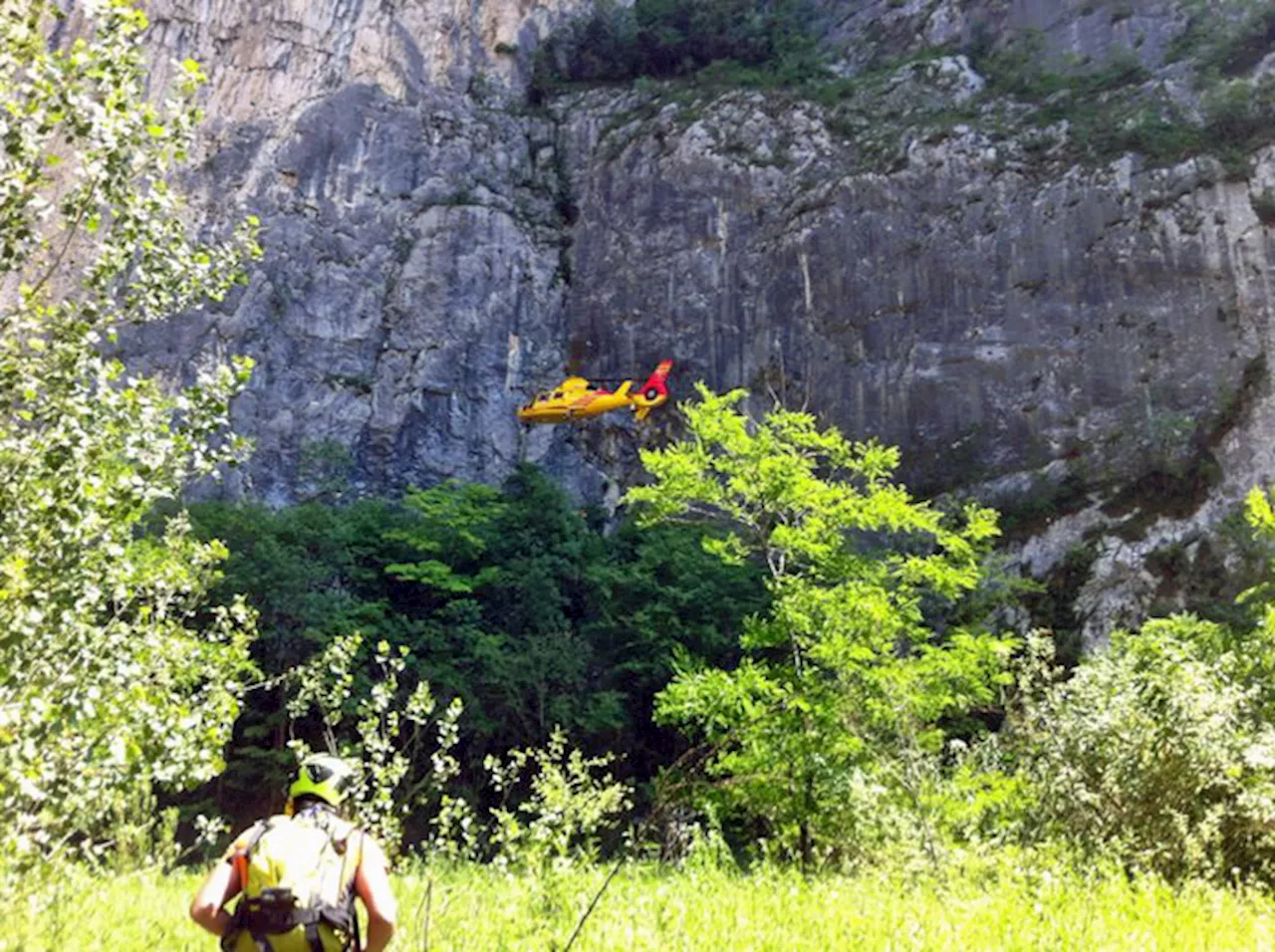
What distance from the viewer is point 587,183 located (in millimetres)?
33781

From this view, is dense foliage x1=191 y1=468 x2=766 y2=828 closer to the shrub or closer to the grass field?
the shrub

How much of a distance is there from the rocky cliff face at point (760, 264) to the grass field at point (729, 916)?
17658 mm

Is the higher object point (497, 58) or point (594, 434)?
point (497, 58)

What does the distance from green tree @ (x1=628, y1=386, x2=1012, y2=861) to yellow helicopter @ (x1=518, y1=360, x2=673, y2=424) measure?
16626mm

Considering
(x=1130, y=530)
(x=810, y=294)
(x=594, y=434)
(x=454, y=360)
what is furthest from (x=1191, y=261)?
(x=454, y=360)

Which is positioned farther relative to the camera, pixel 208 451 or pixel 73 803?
pixel 208 451

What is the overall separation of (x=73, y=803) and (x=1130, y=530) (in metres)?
22.8

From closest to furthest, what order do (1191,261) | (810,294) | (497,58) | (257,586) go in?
(257,586) < (1191,261) < (810,294) < (497,58)

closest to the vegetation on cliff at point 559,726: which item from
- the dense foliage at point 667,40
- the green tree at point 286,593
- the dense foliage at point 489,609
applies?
the dense foliage at point 489,609

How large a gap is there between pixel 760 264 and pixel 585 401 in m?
7.97

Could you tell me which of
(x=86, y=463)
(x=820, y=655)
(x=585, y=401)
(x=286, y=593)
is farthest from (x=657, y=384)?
(x=86, y=463)

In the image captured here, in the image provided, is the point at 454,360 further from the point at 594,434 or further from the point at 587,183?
the point at 587,183

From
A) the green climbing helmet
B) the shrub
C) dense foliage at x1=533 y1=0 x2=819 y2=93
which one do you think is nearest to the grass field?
the green climbing helmet

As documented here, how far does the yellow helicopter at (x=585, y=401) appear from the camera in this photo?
2630cm
